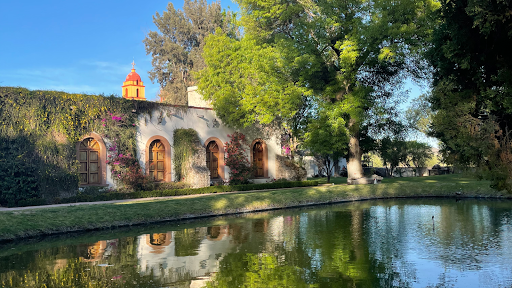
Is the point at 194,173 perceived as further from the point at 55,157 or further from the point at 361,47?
the point at 361,47

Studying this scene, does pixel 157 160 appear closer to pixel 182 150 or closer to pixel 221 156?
pixel 182 150

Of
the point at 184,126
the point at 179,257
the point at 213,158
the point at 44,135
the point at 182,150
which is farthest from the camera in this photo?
the point at 213,158

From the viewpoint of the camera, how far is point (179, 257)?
8.80 metres

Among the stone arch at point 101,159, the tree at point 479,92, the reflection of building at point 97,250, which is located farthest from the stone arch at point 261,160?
the tree at point 479,92

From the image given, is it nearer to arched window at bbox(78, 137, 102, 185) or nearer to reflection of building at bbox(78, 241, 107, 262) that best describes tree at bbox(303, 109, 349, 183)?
arched window at bbox(78, 137, 102, 185)

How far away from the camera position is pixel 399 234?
1080 centimetres

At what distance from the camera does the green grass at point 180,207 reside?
12000mm

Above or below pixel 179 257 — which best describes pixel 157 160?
above

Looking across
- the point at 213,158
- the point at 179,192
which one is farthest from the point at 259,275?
the point at 213,158

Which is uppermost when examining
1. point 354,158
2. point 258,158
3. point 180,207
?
point 258,158

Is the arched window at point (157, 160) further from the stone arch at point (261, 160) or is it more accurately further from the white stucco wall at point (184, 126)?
A: the stone arch at point (261, 160)

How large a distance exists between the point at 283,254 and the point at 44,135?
12.6m

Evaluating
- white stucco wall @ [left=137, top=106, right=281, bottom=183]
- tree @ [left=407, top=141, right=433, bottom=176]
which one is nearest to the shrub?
white stucco wall @ [left=137, top=106, right=281, bottom=183]

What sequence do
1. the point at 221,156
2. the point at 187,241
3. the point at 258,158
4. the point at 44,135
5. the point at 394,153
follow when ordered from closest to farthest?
the point at 187,241 → the point at 44,135 → the point at 221,156 → the point at 258,158 → the point at 394,153
